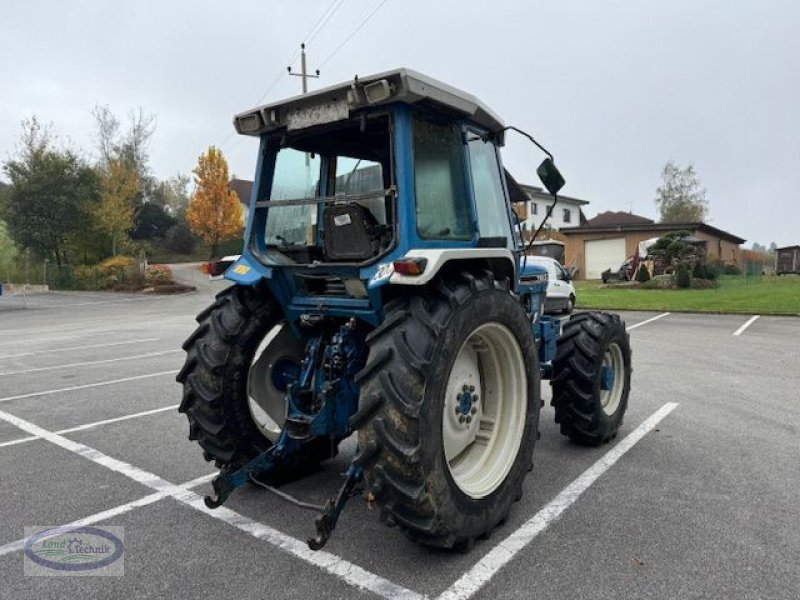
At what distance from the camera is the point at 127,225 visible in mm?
31141

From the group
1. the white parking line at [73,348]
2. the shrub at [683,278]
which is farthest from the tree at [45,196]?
the shrub at [683,278]

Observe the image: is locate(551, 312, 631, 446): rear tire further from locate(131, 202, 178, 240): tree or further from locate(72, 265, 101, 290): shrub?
locate(131, 202, 178, 240): tree

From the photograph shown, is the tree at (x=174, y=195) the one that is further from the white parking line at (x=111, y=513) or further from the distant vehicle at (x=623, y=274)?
the white parking line at (x=111, y=513)

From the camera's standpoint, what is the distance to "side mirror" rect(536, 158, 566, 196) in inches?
139

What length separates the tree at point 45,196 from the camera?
97.6 ft

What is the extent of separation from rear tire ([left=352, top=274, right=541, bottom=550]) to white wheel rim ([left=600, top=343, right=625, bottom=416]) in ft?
5.36

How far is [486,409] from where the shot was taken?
3.52 meters

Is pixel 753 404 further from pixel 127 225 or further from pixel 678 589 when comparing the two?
pixel 127 225


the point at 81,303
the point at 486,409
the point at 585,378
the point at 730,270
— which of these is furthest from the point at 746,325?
the point at 81,303

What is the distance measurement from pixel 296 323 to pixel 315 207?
81 cm

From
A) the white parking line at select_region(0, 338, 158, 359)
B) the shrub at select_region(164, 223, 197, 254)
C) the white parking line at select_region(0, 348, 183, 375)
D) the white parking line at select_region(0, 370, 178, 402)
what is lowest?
the white parking line at select_region(0, 370, 178, 402)

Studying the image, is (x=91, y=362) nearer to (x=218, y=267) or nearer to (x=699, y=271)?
(x=218, y=267)

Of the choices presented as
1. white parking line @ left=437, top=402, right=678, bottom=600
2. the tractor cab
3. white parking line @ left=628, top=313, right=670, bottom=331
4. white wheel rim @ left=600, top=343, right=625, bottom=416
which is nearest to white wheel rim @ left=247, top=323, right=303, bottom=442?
the tractor cab

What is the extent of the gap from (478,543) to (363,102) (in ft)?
7.91
